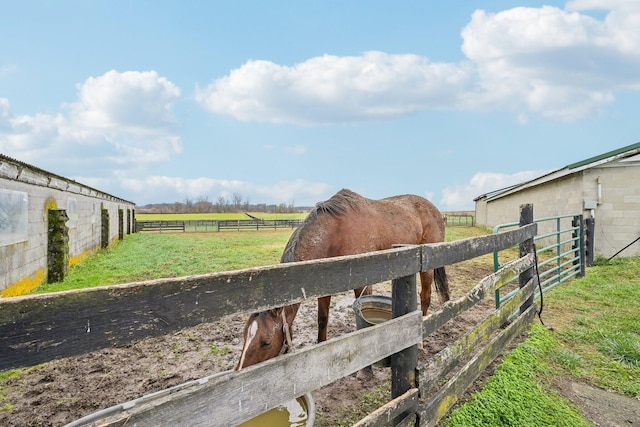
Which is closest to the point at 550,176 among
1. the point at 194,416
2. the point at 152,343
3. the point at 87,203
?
the point at 152,343

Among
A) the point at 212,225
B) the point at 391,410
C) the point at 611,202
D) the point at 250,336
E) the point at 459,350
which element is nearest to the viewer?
the point at 391,410

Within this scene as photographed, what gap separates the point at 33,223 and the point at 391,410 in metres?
9.97

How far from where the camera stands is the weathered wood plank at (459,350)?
2209 millimetres

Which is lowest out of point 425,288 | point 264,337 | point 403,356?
point 425,288

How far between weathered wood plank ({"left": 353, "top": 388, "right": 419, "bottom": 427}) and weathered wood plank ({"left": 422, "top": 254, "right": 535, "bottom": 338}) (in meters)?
0.39

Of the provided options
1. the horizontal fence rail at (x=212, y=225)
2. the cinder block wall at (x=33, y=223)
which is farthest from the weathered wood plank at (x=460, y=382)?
the horizontal fence rail at (x=212, y=225)

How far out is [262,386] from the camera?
1297mm

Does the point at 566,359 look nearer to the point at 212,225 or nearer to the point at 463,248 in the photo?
the point at 463,248

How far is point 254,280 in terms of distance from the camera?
1287 millimetres

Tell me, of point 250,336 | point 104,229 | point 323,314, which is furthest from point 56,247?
point 250,336

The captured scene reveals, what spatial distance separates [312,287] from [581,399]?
3.03m

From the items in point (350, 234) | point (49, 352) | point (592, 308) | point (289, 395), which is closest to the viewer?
point (49, 352)

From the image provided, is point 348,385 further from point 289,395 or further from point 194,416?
point 194,416

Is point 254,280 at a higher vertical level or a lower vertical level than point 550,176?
lower
